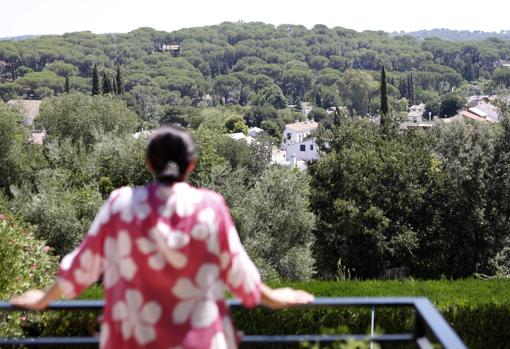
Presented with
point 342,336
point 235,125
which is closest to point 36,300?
point 342,336

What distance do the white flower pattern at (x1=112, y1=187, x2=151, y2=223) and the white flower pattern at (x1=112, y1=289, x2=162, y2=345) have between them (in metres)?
0.21

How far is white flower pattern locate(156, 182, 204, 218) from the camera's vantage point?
71.4 inches

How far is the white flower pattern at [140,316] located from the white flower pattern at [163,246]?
11 centimetres

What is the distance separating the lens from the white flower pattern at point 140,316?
180cm

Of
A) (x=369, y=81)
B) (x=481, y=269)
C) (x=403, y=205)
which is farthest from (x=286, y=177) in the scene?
(x=369, y=81)

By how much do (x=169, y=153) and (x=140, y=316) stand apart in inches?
18.6

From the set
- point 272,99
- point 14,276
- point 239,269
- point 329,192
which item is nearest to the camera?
point 239,269

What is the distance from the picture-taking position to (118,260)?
72.7 inches

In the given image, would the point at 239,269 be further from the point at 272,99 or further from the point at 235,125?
the point at 272,99

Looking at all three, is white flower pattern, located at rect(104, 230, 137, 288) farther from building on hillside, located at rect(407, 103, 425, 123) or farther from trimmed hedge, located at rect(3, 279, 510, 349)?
building on hillside, located at rect(407, 103, 425, 123)

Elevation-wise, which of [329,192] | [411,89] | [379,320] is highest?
[379,320]

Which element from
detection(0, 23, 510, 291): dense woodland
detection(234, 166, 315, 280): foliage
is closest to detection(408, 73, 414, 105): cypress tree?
detection(0, 23, 510, 291): dense woodland

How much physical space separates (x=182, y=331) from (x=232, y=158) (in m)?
40.3

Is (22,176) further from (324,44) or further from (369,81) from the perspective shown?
(324,44)
